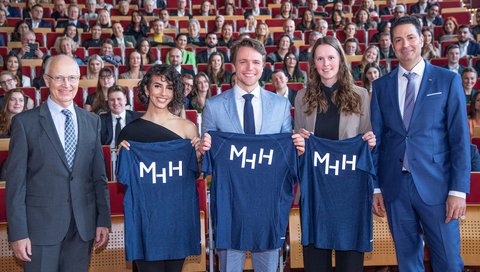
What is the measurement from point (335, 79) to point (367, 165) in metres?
0.51

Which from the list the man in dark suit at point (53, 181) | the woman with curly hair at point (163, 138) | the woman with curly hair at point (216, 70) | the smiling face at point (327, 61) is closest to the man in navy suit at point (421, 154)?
the smiling face at point (327, 61)

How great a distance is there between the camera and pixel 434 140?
3004 mm

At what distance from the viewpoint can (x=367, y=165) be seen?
313 cm

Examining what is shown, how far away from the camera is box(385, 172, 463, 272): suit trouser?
2.99 metres

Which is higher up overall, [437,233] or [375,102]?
[375,102]

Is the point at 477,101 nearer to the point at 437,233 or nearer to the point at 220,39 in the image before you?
the point at 437,233

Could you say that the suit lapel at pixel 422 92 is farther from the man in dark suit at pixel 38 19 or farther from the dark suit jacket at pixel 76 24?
the man in dark suit at pixel 38 19

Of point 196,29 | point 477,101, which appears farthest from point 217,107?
point 196,29

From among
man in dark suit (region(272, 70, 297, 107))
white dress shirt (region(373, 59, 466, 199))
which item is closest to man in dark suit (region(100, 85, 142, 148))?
man in dark suit (region(272, 70, 297, 107))

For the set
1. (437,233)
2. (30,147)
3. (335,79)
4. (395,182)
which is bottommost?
(437,233)

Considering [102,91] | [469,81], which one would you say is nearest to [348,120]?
[102,91]

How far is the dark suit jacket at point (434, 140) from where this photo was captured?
2941 mm

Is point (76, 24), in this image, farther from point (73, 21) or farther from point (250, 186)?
point (250, 186)

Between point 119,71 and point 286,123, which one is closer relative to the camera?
point 286,123
